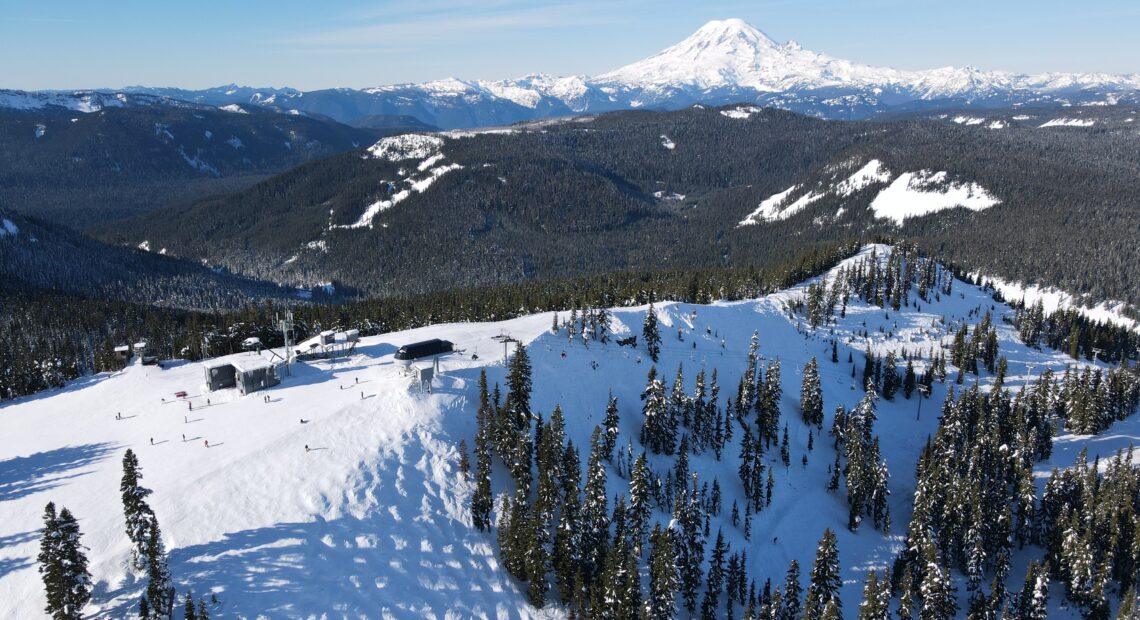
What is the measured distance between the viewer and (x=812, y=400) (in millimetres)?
123062

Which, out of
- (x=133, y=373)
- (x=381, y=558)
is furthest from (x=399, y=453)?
(x=133, y=373)

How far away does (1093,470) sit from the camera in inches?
3784

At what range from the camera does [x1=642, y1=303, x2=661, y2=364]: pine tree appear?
120 meters

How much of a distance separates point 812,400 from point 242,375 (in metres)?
99.5

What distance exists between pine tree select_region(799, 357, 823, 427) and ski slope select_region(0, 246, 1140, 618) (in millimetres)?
4307

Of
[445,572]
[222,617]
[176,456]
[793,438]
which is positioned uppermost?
[176,456]

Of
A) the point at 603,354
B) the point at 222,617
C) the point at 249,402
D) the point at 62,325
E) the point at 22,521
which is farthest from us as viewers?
the point at 62,325

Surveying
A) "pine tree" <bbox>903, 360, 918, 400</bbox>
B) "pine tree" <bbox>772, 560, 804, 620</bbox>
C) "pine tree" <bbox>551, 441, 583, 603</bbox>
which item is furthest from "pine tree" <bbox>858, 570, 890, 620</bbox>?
"pine tree" <bbox>903, 360, 918, 400</bbox>

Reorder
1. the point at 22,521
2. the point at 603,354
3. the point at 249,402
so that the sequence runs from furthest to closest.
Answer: the point at 603,354, the point at 249,402, the point at 22,521

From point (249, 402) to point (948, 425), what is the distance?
386 ft

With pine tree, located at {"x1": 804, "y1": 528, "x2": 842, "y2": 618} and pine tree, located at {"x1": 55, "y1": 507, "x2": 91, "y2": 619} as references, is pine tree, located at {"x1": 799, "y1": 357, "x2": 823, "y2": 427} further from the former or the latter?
pine tree, located at {"x1": 55, "y1": 507, "x2": 91, "y2": 619}

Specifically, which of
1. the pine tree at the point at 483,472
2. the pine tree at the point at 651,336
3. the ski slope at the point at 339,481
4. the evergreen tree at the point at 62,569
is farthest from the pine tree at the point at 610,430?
the evergreen tree at the point at 62,569

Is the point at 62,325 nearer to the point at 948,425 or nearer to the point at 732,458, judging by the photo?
the point at 732,458

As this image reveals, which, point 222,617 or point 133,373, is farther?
point 133,373
